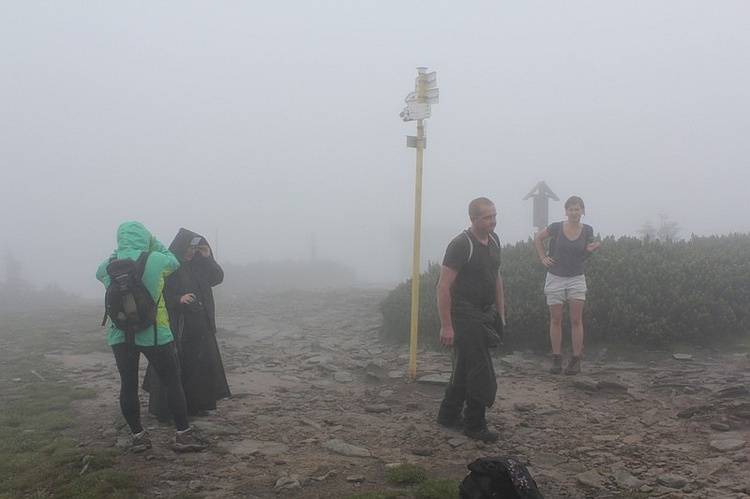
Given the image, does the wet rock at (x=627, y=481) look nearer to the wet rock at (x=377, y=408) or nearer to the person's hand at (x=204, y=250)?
the wet rock at (x=377, y=408)

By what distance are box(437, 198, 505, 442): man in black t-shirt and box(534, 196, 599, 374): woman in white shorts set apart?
2.15 metres

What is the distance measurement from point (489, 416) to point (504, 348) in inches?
122

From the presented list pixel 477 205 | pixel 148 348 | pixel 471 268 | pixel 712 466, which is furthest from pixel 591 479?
pixel 148 348

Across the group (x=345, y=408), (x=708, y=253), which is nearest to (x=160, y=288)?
(x=345, y=408)

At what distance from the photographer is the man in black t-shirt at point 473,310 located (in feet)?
16.8

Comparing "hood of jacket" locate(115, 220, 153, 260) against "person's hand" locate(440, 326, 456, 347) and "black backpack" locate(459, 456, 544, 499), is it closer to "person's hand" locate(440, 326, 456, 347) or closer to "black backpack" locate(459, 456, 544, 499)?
"person's hand" locate(440, 326, 456, 347)

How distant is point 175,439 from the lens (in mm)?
5168

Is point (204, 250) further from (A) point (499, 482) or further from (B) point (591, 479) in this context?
(B) point (591, 479)

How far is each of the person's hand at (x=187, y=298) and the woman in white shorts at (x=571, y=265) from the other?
410 centimetres

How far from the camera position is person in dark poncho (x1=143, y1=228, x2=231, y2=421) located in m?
5.77

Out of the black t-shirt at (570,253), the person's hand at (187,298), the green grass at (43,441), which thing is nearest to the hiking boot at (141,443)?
the green grass at (43,441)

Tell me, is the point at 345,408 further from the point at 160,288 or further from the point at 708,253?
the point at 708,253

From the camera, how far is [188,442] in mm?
5027

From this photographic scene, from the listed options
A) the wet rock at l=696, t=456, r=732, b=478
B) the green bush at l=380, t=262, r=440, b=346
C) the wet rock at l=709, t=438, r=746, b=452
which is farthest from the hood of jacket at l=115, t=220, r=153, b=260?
the green bush at l=380, t=262, r=440, b=346
